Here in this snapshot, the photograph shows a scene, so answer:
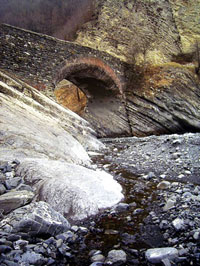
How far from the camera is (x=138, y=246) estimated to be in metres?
1.38

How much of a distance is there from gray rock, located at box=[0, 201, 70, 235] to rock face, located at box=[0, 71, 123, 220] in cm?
30

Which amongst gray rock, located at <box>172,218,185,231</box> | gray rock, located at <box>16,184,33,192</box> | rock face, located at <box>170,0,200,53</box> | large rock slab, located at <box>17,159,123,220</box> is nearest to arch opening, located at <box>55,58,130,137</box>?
large rock slab, located at <box>17,159,123,220</box>

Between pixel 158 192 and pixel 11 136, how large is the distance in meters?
2.58

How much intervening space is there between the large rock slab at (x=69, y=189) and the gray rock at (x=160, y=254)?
712mm

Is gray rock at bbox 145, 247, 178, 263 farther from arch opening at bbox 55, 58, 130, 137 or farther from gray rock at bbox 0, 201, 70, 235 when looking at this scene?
arch opening at bbox 55, 58, 130, 137

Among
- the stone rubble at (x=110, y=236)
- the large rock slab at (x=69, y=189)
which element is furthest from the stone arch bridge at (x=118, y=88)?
the stone rubble at (x=110, y=236)

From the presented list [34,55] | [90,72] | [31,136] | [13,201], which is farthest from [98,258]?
[90,72]

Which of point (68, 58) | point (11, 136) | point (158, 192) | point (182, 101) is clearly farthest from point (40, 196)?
point (182, 101)

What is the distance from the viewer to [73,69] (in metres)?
9.51

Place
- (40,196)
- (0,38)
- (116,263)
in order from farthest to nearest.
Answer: (0,38), (40,196), (116,263)

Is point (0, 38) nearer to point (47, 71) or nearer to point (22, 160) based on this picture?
point (47, 71)

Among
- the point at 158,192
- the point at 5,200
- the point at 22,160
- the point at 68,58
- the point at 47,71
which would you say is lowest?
the point at 158,192

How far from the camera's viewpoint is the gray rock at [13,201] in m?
1.53

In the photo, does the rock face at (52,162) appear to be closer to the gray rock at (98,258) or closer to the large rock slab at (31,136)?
the large rock slab at (31,136)
